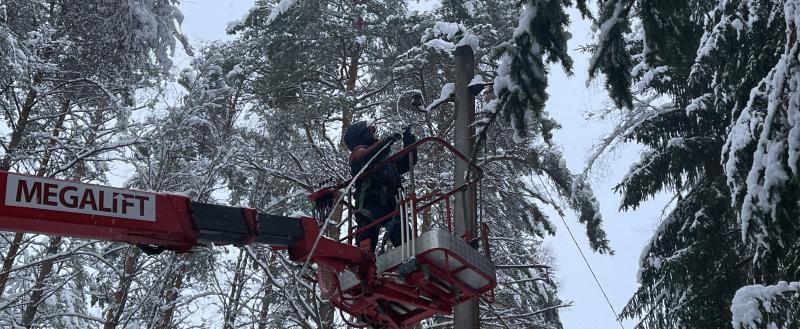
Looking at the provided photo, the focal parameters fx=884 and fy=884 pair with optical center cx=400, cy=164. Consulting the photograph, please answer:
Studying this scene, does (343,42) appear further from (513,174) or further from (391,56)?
(513,174)

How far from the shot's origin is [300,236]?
707cm

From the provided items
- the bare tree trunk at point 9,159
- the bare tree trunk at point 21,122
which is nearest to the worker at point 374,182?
the bare tree trunk at point 9,159

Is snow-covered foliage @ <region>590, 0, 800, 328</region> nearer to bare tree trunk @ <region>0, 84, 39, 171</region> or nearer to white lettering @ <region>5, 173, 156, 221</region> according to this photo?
white lettering @ <region>5, 173, 156, 221</region>

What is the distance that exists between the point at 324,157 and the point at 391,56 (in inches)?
138

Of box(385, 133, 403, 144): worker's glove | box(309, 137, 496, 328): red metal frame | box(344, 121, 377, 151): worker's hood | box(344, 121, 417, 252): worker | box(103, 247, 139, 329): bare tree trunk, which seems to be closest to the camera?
box(309, 137, 496, 328): red metal frame

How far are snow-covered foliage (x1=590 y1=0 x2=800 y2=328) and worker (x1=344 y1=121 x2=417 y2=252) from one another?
2.12 metres

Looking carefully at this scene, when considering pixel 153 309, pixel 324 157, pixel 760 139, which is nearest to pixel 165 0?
pixel 324 157

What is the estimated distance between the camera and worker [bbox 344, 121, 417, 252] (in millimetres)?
8102

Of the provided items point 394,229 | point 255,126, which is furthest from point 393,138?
point 255,126

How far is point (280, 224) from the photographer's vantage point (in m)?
6.98

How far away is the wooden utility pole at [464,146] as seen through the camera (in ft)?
32.3

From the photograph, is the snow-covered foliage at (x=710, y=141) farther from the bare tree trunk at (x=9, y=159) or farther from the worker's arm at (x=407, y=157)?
the bare tree trunk at (x=9, y=159)

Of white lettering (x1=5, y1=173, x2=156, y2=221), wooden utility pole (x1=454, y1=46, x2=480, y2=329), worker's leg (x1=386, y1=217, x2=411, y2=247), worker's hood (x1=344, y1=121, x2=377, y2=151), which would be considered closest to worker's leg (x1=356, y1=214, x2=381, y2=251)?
worker's leg (x1=386, y1=217, x2=411, y2=247)

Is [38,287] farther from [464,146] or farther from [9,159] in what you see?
[464,146]
